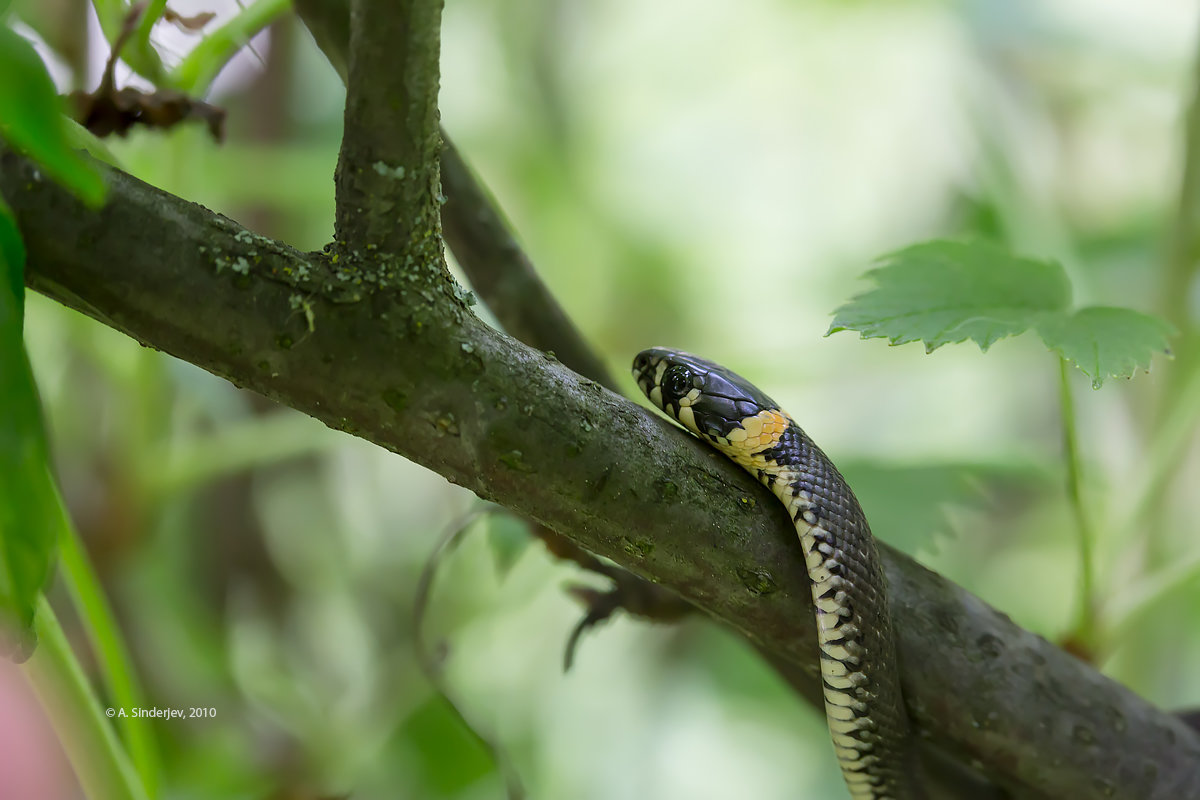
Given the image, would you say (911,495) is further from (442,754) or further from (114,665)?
(442,754)

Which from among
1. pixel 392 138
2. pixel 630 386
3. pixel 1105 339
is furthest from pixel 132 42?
pixel 630 386

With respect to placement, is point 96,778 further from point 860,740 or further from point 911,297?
point 911,297

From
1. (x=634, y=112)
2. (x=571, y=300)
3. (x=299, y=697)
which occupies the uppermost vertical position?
(x=634, y=112)

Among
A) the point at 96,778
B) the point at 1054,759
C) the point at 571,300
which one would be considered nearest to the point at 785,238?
the point at 571,300

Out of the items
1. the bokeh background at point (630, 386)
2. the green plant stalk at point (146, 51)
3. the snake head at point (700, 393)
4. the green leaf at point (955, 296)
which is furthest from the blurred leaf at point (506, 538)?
the green plant stalk at point (146, 51)

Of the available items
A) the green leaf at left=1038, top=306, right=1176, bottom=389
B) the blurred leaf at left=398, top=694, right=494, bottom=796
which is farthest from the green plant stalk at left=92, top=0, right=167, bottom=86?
the blurred leaf at left=398, top=694, right=494, bottom=796

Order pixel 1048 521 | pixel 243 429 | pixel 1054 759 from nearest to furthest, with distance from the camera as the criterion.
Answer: pixel 1054 759 → pixel 243 429 → pixel 1048 521

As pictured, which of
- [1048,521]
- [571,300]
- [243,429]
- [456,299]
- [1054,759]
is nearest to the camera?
[456,299]
